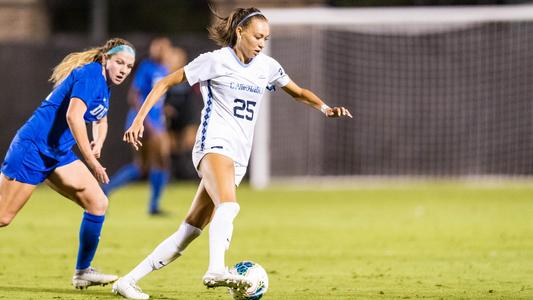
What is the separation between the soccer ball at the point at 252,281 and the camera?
272 inches

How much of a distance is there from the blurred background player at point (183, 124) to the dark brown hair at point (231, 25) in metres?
12.7

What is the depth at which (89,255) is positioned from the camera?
7.93 m

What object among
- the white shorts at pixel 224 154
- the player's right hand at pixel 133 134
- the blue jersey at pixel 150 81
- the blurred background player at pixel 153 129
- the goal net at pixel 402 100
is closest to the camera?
the player's right hand at pixel 133 134

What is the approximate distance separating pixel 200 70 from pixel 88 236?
5.49 feet

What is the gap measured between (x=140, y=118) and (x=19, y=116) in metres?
14.1

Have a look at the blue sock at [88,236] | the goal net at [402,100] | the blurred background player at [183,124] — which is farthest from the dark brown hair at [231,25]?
the blurred background player at [183,124]

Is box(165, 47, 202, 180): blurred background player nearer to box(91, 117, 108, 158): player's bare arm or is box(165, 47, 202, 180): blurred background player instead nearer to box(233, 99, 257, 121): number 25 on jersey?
box(91, 117, 108, 158): player's bare arm

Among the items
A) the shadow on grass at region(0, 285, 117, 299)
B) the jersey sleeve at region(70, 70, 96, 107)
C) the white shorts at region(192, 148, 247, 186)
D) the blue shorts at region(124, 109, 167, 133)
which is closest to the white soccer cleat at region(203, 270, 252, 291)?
the white shorts at region(192, 148, 247, 186)

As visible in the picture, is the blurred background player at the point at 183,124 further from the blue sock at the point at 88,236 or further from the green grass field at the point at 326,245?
the blue sock at the point at 88,236

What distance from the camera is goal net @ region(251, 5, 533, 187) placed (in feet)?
64.4

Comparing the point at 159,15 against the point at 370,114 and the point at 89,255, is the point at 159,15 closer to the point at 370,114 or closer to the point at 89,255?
the point at 370,114

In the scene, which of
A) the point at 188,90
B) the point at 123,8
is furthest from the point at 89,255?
the point at 123,8

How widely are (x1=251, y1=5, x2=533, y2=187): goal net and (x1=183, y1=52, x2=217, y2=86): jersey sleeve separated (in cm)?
1227

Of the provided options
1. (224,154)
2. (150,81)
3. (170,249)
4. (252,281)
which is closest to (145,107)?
(224,154)
